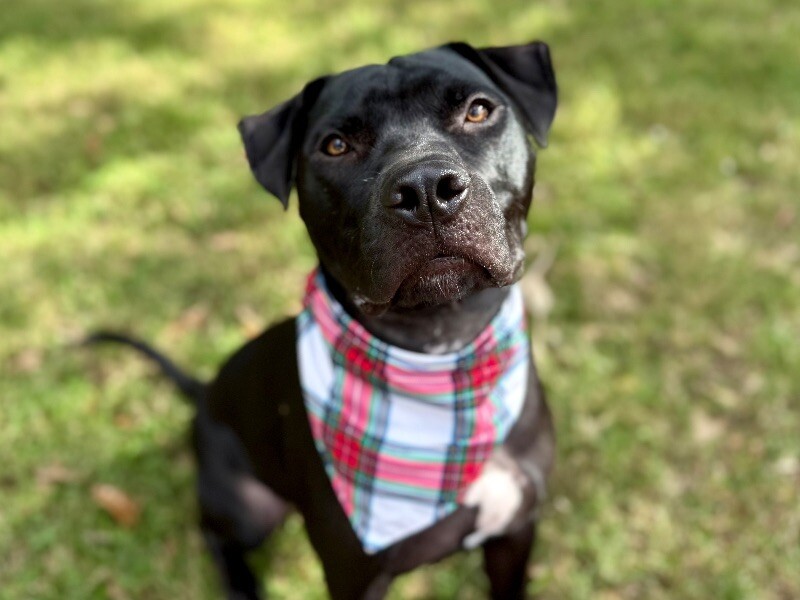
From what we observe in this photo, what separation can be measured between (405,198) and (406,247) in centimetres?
14

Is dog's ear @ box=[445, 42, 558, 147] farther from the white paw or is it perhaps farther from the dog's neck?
the white paw

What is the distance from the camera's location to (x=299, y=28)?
7.19 m

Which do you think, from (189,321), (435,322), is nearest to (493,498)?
(435,322)

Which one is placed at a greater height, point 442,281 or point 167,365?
point 442,281

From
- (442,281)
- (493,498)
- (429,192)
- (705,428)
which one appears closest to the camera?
(429,192)

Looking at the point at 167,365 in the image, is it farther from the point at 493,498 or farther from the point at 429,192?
the point at 429,192

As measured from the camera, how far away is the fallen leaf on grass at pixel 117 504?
3.75m

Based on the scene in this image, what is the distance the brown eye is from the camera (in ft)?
8.26

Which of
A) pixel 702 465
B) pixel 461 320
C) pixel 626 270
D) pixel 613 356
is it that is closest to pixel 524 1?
pixel 626 270

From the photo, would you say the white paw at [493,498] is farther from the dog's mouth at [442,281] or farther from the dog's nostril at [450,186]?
the dog's nostril at [450,186]

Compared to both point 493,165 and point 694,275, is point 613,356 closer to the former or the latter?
point 694,275

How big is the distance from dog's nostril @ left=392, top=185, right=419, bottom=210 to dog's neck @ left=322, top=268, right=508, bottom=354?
0.55 m

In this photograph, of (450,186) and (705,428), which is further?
(705,428)

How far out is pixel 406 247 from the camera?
221 centimetres
